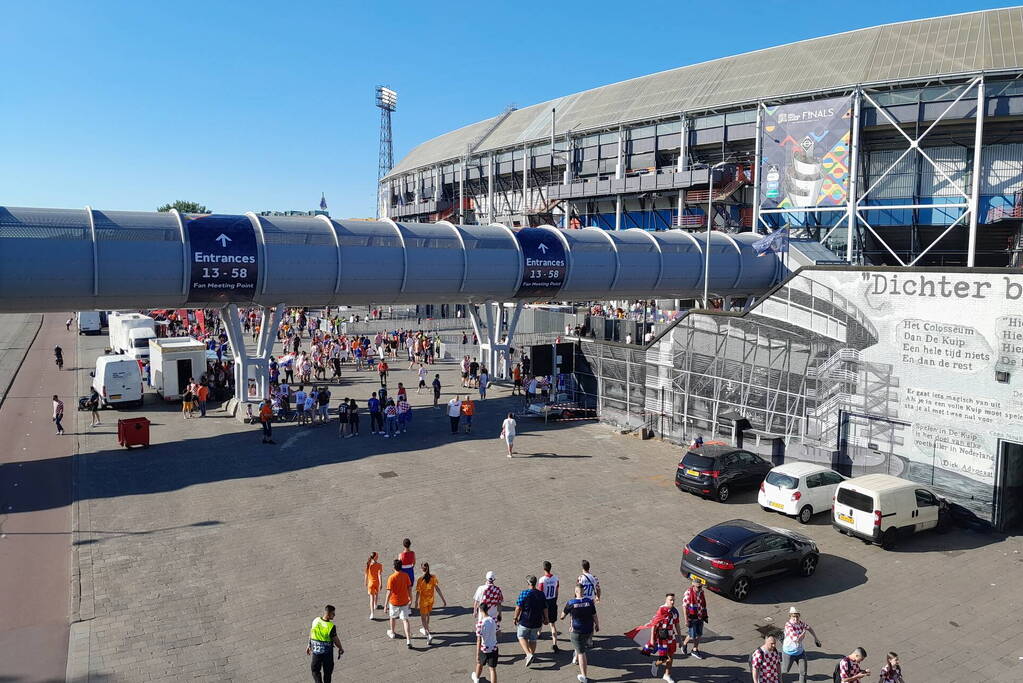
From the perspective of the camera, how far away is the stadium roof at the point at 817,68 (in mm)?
42719

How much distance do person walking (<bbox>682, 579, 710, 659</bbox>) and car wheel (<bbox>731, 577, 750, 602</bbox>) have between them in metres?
1.96

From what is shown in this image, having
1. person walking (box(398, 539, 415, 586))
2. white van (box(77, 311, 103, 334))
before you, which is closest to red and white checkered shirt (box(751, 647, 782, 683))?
person walking (box(398, 539, 415, 586))

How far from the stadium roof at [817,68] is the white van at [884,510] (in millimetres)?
35079

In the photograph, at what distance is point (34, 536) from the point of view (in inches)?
581

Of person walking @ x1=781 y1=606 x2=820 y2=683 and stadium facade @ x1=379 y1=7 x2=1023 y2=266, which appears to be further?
stadium facade @ x1=379 y1=7 x2=1023 y2=266

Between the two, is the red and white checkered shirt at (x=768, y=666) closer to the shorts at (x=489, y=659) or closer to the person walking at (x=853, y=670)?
the person walking at (x=853, y=670)

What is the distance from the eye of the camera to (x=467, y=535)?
15133 mm

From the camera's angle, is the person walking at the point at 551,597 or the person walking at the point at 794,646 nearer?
the person walking at the point at 794,646

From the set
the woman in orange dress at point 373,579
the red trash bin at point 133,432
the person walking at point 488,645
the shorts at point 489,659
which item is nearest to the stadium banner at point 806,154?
the red trash bin at point 133,432

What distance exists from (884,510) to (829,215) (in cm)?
3816

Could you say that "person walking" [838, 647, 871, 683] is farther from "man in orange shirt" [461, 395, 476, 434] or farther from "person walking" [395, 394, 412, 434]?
"person walking" [395, 394, 412, 434]

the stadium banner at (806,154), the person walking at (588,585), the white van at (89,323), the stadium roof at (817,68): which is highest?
the stadium roof at (817,68)

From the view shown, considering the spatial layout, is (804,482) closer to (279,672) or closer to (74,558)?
(279,672)

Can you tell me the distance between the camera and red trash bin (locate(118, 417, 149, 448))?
2148 cm
